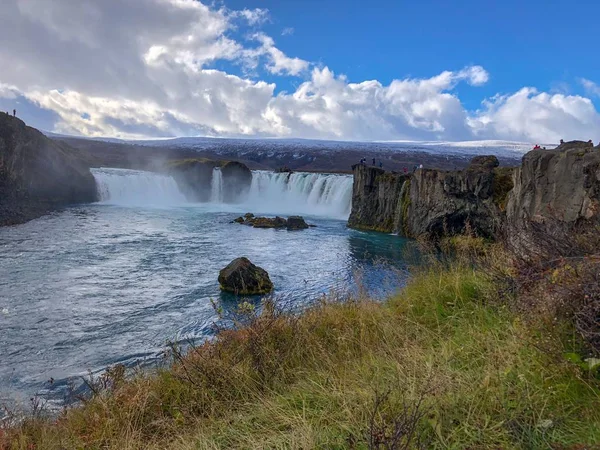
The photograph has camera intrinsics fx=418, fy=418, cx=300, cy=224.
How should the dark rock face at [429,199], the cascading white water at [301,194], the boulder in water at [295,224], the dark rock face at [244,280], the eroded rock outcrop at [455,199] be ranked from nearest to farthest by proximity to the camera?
the dark rock face at [244,280]
the eroded rock outcrop at [455,199]
the dark rock face at [429,199]
the boulder in water at [295,224]
the cascading white water at [301,194]

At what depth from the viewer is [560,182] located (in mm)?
14109

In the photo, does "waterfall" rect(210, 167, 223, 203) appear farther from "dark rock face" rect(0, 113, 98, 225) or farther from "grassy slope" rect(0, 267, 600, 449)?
"grassy slope" rect(0, 267, 600, 449)

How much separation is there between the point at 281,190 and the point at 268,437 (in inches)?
2068

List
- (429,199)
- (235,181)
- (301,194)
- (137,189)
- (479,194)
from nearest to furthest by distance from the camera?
(479,194), (429,199), (137,189), (301,194), (235,181)

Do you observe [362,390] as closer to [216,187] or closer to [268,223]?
[268,223]

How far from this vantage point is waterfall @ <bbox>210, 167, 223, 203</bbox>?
58.1m

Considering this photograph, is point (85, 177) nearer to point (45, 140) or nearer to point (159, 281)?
point (45, 140)

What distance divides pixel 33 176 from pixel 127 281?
1188 inches

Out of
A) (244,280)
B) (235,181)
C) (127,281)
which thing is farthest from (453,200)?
(235,181)

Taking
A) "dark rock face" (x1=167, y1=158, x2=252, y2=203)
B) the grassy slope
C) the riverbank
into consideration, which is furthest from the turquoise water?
"dark rock face" (x1=167, y1=158, x2=252, y2=203)

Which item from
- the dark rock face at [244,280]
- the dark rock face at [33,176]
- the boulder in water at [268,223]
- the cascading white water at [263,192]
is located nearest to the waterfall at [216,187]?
the cascading white water at [263,192]

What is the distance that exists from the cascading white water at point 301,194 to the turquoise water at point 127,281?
13.4 m

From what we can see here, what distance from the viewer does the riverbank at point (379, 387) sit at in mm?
3188

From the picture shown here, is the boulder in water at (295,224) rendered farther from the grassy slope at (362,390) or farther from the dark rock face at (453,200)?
the grassy slope at (362,390)
